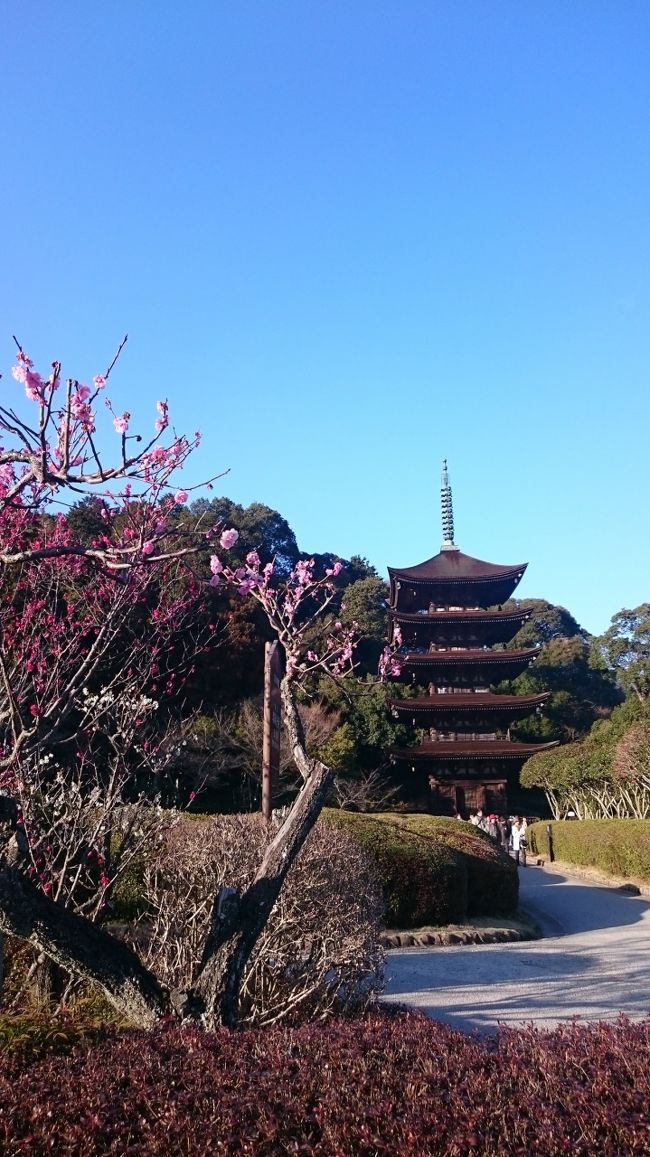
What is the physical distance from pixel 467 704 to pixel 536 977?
20150 mm

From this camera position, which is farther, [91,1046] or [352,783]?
[352,783]

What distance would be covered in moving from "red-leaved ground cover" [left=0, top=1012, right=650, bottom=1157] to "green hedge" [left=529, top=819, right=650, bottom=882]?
46.9 feet

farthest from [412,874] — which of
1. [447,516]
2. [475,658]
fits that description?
[447,516]

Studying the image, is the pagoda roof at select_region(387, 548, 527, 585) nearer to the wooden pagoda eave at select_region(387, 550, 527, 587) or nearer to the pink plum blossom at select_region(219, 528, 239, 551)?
the wooden pagoda eave at select_region(387, 550, 527, 587)

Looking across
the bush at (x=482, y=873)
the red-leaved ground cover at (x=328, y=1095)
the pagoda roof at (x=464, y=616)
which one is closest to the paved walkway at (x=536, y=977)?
the bush at (x=482, y=873)

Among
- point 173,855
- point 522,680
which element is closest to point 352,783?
point 522,680

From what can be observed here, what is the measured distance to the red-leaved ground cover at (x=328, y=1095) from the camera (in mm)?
2805

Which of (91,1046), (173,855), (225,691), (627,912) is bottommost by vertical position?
(627,912)

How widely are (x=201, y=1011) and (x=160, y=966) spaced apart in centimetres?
80

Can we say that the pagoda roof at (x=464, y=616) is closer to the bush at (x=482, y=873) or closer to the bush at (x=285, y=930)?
the bush at (x=482, y=873)

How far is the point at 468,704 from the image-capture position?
27703 millimetres

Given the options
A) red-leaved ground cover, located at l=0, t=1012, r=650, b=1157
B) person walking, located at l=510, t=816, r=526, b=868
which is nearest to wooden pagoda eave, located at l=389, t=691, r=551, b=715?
person walking, located at l=510, t=816, r=526, b=868

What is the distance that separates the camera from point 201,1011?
429 cm

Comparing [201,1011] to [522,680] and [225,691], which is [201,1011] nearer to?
[225,691]
